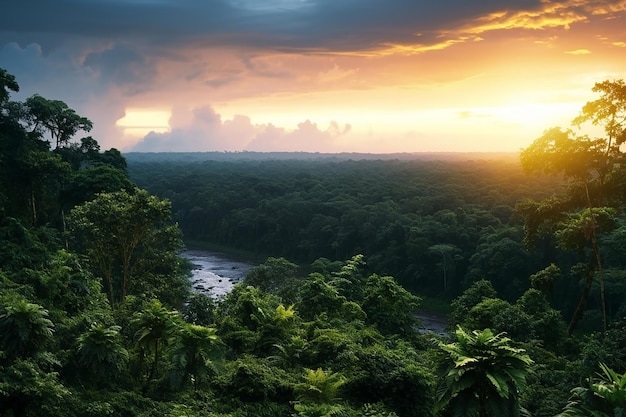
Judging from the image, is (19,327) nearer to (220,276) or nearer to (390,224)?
(220,276)

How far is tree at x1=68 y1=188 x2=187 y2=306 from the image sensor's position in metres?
31.2

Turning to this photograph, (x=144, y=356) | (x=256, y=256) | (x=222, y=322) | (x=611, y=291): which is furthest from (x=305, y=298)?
(x=256, y=256)

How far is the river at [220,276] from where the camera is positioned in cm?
6525

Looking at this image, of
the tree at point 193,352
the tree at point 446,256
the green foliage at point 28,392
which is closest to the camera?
the green foliage at point 28,392

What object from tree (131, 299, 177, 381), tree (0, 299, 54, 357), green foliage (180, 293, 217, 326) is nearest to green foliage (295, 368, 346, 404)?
tree (131, 299, 177, 381)

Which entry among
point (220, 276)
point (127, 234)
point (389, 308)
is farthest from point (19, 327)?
point (220, 276)

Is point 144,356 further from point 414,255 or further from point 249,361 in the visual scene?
point 414,255

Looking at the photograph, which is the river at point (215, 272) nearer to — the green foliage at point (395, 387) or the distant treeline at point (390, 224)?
the distant treeline at point (390, 224)

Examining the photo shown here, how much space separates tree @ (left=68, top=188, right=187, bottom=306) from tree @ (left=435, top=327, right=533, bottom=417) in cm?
2383

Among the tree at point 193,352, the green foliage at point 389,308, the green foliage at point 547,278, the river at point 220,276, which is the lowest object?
the river at point 220,276

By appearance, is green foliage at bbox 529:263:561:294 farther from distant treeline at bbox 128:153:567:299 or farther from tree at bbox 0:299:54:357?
distant treeline at bbox 128:153:567:299

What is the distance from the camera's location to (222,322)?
83.4 ft

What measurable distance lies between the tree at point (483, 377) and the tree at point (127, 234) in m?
23.8

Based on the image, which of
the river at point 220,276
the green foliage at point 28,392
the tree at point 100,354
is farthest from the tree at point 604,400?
the river at point 220,276
